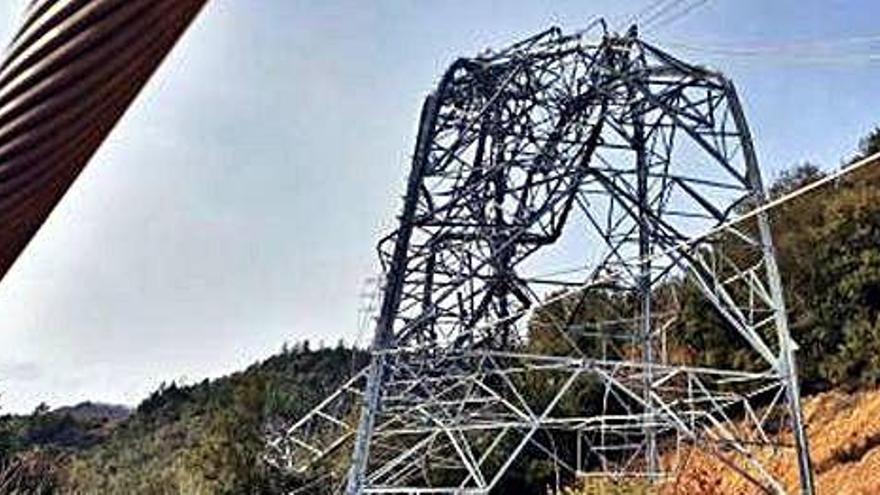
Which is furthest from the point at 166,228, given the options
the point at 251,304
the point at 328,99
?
the point at 251,304

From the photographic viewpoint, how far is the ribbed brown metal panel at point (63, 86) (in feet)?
1.24

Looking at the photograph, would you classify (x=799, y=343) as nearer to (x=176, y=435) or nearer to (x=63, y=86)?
(x=63, y=86)

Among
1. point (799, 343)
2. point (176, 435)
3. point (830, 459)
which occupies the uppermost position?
point (176, 435)

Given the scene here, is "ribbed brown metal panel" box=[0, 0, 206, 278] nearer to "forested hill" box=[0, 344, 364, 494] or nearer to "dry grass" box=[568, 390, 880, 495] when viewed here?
"forested hill" box=[0, 344, 364, 494]

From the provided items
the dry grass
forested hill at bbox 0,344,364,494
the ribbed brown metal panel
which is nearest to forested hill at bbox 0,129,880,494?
forested hill at bbox 0,344,364,494

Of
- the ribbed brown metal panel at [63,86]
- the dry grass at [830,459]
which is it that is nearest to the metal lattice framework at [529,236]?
the dry grass at [830,459]

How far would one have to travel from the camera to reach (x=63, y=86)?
15.1 inches

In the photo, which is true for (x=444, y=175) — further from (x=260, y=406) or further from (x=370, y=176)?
(x=260, y=406)

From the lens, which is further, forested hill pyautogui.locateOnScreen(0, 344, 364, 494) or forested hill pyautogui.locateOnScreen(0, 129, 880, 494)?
forested hill pyautogui.locateOnScreen(0, 344, 364, 494)

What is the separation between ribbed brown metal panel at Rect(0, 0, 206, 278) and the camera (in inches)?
14.9

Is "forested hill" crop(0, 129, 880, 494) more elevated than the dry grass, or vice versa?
"forested hill" crop(0, 129, 880, 494)

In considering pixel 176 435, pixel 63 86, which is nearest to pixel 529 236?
pixel 63 86

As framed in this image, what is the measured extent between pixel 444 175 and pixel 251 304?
115 inches

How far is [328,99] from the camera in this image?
4902mm
